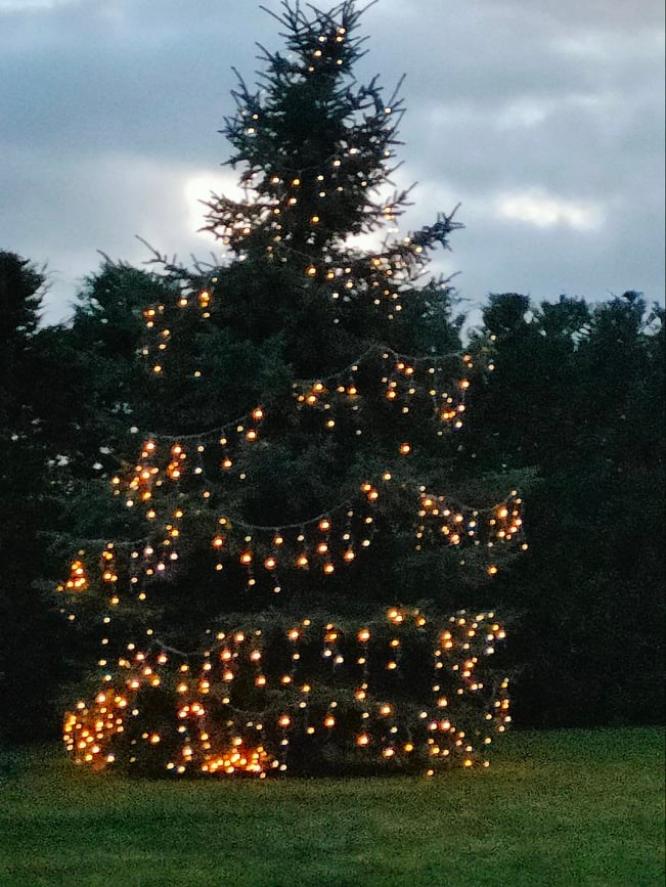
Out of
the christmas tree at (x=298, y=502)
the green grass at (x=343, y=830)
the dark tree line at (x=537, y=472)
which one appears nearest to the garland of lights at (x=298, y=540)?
the christmas tree at (x=298, y=502)

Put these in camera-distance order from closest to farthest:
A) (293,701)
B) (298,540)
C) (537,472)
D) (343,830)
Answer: (343,830), (293,701), (298,540), (537,472)

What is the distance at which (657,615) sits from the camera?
17.8 metres

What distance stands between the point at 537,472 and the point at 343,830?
8.35 m

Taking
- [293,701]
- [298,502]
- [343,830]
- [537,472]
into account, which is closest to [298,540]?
[298,502]

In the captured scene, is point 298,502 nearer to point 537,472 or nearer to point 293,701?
point 293,701

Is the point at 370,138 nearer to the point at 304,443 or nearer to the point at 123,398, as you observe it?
the point at 304,443

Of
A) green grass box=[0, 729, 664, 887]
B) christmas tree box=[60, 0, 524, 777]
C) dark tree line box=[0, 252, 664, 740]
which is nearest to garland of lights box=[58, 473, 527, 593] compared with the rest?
christmas tree box=[60, 0, 524, 777]

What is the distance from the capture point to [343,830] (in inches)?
322

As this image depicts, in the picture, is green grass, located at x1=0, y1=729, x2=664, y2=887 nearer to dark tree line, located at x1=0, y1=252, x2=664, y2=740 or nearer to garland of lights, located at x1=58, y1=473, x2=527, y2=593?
garland of lights, located at x1=58, y1=473, x2=527, y2=593

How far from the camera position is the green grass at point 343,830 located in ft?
22.7

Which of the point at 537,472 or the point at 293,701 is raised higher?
the point at 537,472

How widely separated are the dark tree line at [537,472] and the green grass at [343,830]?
3.79 m

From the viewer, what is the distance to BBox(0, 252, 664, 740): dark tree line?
15125 millimetres

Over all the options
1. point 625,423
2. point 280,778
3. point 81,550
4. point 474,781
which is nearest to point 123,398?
point 81,550
